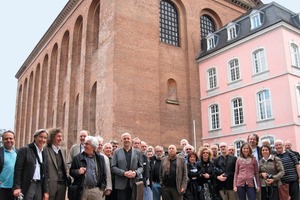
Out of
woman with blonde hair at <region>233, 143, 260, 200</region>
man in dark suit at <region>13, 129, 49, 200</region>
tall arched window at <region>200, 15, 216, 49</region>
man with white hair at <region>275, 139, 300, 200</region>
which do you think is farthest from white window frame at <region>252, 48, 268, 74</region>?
man in dark suit at <region>13, 129, 49, 200</region>

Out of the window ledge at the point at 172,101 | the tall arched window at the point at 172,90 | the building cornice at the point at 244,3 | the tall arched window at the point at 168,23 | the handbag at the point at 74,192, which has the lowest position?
the handbag at the point at 74,192

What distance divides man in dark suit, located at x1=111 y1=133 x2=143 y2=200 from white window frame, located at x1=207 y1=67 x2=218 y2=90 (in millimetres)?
17799

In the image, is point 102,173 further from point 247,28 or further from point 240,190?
point 247,28

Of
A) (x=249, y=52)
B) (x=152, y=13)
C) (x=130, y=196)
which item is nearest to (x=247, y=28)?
(x=249, y=52)

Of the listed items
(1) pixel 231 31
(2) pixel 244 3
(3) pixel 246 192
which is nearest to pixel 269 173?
(3) pixel 246 192

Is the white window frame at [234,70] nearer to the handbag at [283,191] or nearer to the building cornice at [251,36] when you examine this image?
the building cornice at [251,36]

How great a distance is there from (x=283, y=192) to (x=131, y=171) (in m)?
3.94

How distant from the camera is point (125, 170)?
22.4ft

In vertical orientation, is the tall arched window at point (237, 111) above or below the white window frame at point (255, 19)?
below

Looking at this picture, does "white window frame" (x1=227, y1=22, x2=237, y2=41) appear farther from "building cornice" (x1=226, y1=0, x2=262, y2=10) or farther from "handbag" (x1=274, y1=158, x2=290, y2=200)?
"handbag" (x1=274, y1=158, x2=290, y2=200)

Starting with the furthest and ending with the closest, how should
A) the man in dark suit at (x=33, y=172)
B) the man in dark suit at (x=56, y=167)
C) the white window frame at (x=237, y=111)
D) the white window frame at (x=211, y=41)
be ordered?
the white window frame at (x=211, y=41)
the white window frame at (x=237, y=111)
the man in dark suit at (x=56, y=167)
the man in dark suit at (x=33, y=172)

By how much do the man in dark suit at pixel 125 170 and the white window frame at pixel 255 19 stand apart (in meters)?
17.4

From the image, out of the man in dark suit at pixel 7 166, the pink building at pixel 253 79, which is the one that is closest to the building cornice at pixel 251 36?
the pink building at pixel 253 79

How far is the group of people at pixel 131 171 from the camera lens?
5.64 m
